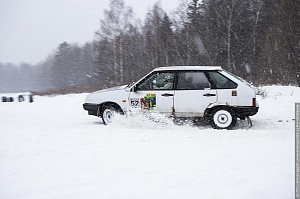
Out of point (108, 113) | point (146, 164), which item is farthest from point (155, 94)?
point (146, 164)

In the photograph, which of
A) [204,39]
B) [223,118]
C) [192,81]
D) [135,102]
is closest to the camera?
[223,118]

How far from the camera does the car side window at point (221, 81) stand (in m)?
6.30

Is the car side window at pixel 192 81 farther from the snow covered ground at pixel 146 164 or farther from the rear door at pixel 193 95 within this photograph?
the snow covered ground at pixel 146 164

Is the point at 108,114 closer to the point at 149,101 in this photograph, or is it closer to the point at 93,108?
the point at 93,108

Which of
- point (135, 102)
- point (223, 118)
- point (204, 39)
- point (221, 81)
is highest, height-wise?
point (204, 39)

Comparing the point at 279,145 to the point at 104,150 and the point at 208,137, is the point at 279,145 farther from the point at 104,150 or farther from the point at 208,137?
the point at 104,150

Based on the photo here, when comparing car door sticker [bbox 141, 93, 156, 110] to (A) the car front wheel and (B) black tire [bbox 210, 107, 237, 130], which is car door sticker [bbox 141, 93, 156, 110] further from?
(B) black tire [bbox 210, 107, 237, 130]

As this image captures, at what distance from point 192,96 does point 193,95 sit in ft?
0.12

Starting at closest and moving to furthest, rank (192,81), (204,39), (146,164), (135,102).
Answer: (146,164)
(192,81)
(135,102)
(204,39)

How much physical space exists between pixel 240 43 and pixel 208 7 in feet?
20.4

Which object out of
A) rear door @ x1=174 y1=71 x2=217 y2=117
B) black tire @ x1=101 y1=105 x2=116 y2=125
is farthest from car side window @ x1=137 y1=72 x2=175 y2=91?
black tire @ x1=101 y1=105 x2=116 y2=125

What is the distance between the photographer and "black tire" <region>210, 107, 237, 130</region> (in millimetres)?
6293

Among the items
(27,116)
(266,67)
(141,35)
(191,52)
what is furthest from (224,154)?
(141,35)

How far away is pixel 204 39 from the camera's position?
31.0m
